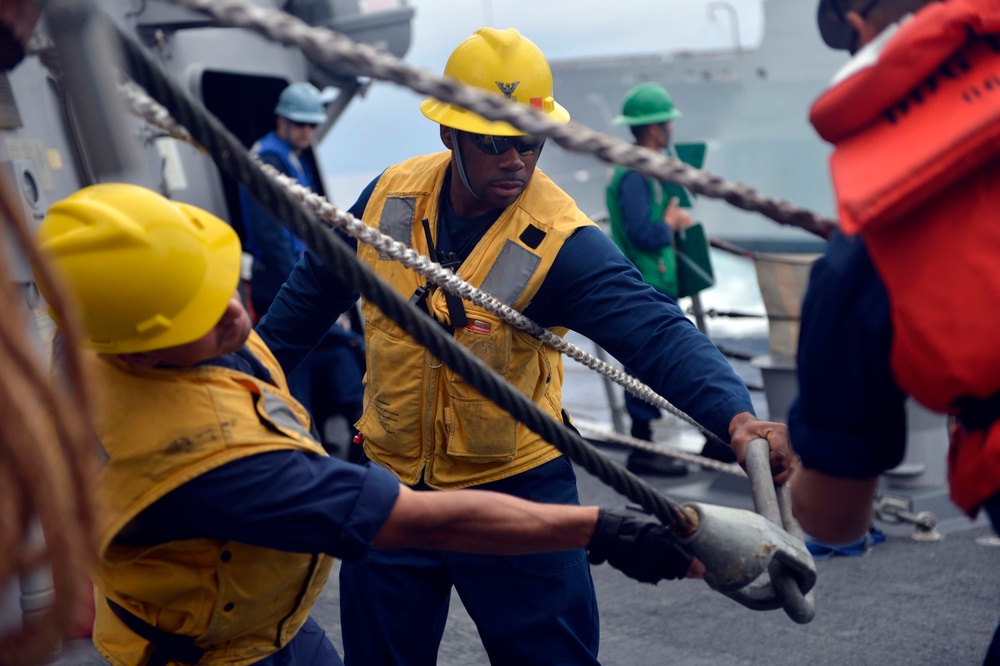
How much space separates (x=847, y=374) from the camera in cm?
127

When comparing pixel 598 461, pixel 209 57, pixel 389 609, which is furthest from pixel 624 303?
pixel 209 57

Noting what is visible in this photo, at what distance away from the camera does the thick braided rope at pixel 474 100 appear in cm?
→ 126

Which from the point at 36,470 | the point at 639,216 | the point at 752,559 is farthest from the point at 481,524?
the point at 639,216

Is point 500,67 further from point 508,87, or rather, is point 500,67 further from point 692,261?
point 692,261

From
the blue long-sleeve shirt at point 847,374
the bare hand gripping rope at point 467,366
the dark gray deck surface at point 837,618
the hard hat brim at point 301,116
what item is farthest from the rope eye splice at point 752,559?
the hard hat brim at point 301,116

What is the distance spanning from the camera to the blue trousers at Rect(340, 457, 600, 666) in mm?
2289

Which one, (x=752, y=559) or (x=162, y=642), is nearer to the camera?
(x=752, y=559)

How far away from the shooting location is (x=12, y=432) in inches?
34.8

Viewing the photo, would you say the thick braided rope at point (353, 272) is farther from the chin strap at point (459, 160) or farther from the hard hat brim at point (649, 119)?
the hard hat brim at point (649, 119)

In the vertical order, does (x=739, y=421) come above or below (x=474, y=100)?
below

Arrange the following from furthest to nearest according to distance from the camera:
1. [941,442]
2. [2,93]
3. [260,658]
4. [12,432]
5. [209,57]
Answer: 1. [209,57]
2. [941,442]
3. [2,93]
4. [260,658]
5. [12,432]

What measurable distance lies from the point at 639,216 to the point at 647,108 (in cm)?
61

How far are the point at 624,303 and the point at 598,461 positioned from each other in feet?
2.28

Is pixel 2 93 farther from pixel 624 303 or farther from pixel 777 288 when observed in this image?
pixel 777 288
